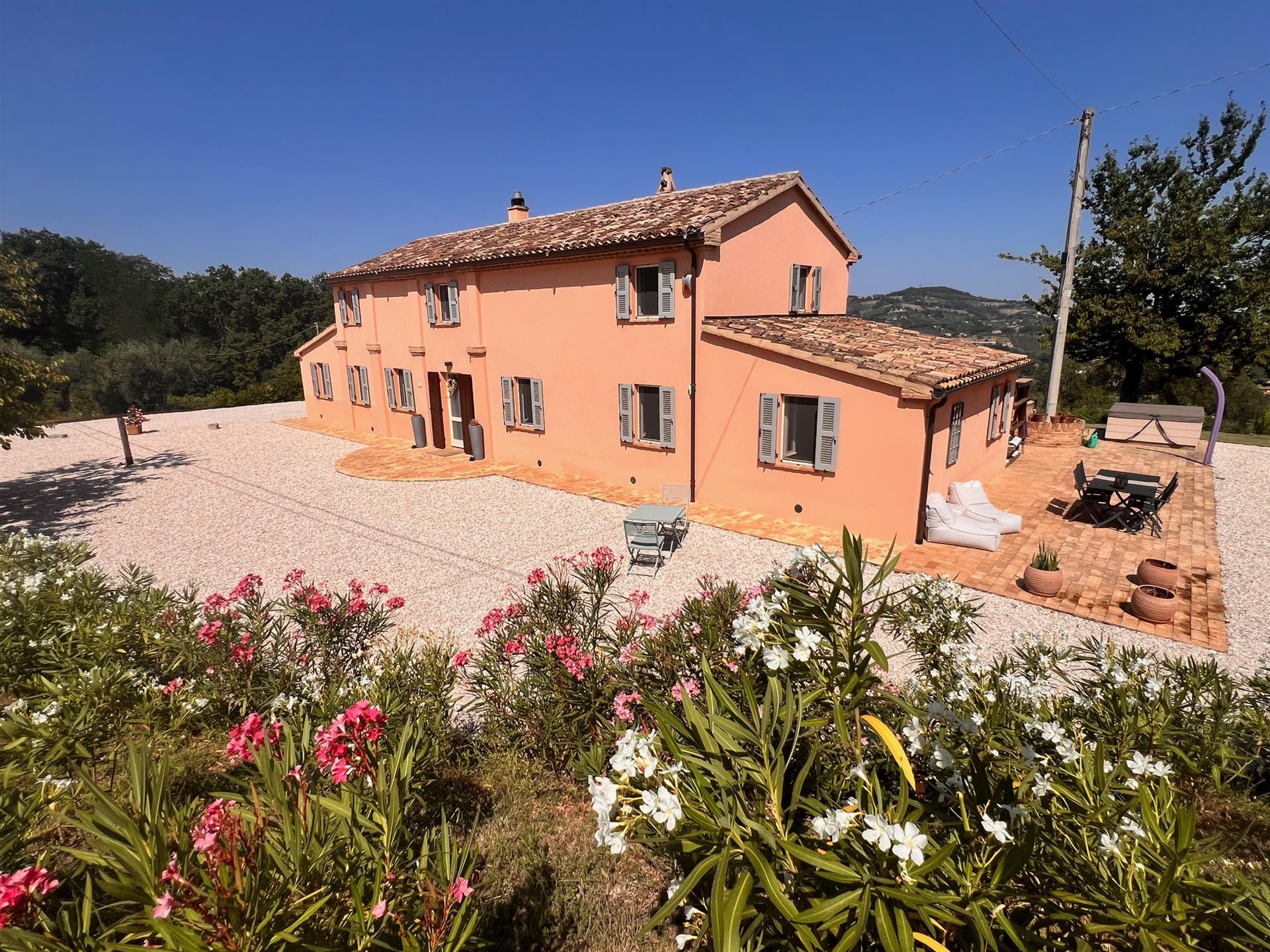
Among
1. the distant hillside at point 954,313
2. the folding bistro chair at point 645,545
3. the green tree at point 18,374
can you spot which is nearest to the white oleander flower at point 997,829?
the folding bistro chair at point 645,545

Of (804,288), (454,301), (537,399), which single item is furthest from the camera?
(454,301)

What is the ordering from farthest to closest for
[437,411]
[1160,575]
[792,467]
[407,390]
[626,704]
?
[407,390]
[437,411]
[792,467]
[1160,575]
[626,704]

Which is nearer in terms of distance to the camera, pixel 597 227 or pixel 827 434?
pixel 827 434

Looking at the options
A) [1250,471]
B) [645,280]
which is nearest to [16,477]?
[645,280]

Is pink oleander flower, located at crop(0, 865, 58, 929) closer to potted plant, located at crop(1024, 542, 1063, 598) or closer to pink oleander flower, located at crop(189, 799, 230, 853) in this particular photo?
pink oleander flower, located at crop(189, 799, 230, 853)

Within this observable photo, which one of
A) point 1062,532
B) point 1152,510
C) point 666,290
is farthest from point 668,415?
point 1152,510

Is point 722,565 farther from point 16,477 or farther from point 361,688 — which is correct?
point 16,477

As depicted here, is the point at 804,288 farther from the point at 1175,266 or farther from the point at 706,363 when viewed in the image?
the point at 1175,266

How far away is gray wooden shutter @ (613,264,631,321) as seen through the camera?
12.8m

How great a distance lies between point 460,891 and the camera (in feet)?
6.53

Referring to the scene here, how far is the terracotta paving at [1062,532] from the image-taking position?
796cm

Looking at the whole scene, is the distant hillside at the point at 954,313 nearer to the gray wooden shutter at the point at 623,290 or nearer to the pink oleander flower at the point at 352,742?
the gray wooden shutter at the point at 623,290

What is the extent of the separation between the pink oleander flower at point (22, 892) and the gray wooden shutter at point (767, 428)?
10815mm

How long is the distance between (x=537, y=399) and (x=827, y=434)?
7.91m
